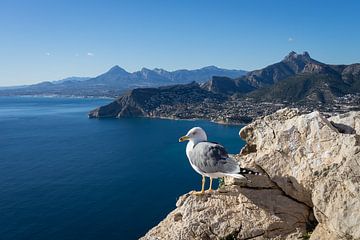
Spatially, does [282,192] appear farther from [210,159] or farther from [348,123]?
[348,123]

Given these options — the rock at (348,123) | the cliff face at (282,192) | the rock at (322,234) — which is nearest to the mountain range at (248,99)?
the rock at (348,123)

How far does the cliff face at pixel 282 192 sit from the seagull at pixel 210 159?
734mm

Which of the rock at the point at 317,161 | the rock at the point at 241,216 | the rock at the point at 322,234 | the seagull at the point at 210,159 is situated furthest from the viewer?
the rock at the point at 241,216

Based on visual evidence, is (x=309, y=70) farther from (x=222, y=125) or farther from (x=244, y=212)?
(x=244, y=212)

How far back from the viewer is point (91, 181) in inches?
1702

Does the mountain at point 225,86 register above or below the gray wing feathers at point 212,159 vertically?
above

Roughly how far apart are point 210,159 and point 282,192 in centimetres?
155

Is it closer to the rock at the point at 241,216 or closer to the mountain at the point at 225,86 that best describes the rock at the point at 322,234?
the rock at the point at 241,216

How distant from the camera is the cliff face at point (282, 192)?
19.2 feet

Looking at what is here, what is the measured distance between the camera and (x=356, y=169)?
17.3 feet

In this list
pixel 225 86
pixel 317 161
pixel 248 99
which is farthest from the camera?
pixel 225 86

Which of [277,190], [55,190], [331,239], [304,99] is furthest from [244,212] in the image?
[304,99]

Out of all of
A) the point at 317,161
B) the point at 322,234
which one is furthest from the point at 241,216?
the point at 317,161

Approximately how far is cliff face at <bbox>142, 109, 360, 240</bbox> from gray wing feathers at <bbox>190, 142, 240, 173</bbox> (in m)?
0.75
